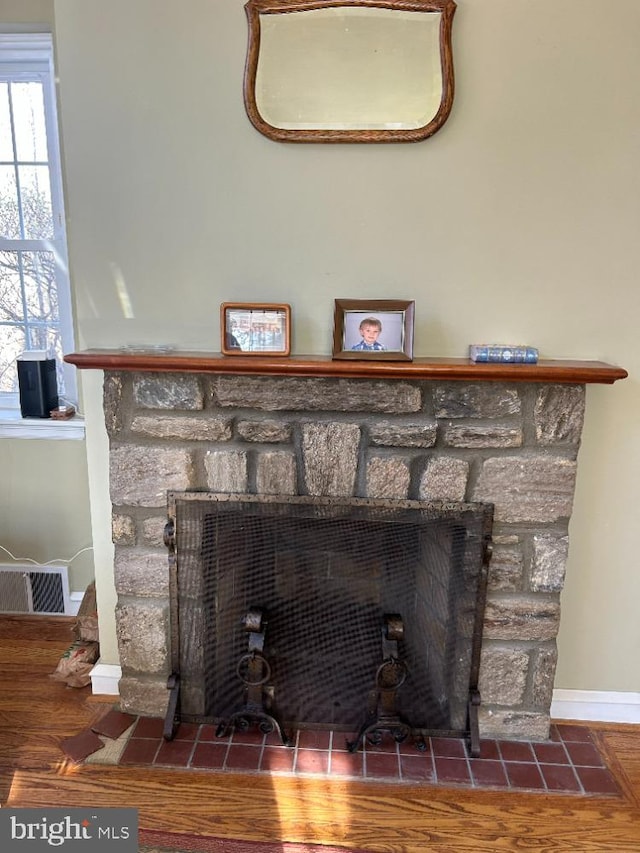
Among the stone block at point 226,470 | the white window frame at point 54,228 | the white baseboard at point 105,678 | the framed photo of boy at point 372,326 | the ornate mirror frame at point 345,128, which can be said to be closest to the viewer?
Result: the ornate mirror frame at point 345,128

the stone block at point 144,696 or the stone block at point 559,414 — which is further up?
the stone block at point 559,414

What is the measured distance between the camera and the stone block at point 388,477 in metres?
1.72

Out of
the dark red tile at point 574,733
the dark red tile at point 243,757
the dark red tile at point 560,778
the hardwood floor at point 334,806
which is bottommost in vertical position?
the hardwood floor at point 334,806

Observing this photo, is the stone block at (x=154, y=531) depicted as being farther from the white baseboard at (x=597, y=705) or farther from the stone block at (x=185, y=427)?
the white baseboard at (x=597, y=705)

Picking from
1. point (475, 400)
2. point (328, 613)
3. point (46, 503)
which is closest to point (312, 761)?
point (328, 613)

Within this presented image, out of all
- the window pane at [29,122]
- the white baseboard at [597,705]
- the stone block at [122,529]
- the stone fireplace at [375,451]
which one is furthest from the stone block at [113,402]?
the white baseboard at [597,705]

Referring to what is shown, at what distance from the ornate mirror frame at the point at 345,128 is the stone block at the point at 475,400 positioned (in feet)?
2.12

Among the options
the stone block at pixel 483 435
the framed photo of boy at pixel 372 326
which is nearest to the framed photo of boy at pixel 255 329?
the framed photo of boy at pixel 372 326

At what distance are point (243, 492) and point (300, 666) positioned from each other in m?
0.56

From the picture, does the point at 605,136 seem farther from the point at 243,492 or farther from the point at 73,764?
the point at 73,764

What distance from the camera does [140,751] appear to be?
1.79 m

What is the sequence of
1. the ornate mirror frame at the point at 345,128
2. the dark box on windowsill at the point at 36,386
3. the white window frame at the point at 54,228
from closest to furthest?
the ornate mirror frame at the point at 345,128
the white window frame at the point at 54,228
the dark box on windowsill at the point at 36,386

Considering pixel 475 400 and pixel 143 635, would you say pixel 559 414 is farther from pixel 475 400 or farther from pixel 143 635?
pixel 143 635

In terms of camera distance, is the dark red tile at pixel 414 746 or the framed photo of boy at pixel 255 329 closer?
the framed photo of boy at pixel 255 329
